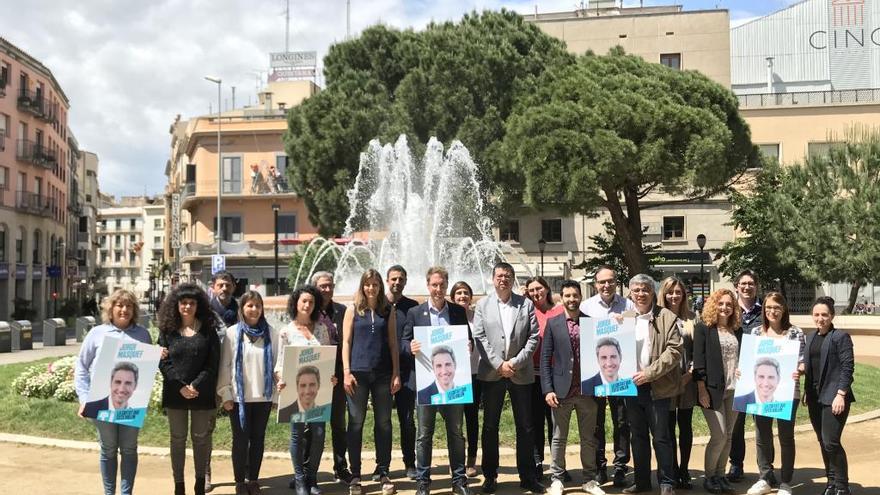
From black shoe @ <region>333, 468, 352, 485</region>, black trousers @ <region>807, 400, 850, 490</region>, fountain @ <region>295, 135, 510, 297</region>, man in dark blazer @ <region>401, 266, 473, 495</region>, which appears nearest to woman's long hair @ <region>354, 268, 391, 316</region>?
man in dark blazer @ <region>401, 266, 473, 495</region>

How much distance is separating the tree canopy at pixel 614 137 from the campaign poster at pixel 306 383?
65.1 feet

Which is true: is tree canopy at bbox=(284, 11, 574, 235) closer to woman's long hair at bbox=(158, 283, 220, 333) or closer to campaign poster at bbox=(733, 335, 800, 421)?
campaign poster at bbox=(733, 335, 800, 421)

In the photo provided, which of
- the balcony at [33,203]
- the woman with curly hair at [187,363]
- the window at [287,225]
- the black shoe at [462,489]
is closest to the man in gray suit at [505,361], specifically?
the black shoe at [462,489]

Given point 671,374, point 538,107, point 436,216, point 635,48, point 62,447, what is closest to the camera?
point 671,374

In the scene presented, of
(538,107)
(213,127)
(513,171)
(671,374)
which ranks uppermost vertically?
(213,127)

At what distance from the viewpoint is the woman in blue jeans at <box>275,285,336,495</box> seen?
6.97 metres

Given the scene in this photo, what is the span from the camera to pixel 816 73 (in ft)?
154

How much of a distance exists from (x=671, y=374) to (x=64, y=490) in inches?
213

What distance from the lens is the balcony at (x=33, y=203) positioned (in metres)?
48.2

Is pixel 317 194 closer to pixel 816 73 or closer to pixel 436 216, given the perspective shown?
pixel 436 216

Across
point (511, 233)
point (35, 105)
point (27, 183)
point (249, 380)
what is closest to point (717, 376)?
point (249, 380)

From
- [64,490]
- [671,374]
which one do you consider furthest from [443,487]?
[64,490]

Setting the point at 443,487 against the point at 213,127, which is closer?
the point at 443,487

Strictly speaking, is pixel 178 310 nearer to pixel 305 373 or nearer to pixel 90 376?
pixel 90 376
